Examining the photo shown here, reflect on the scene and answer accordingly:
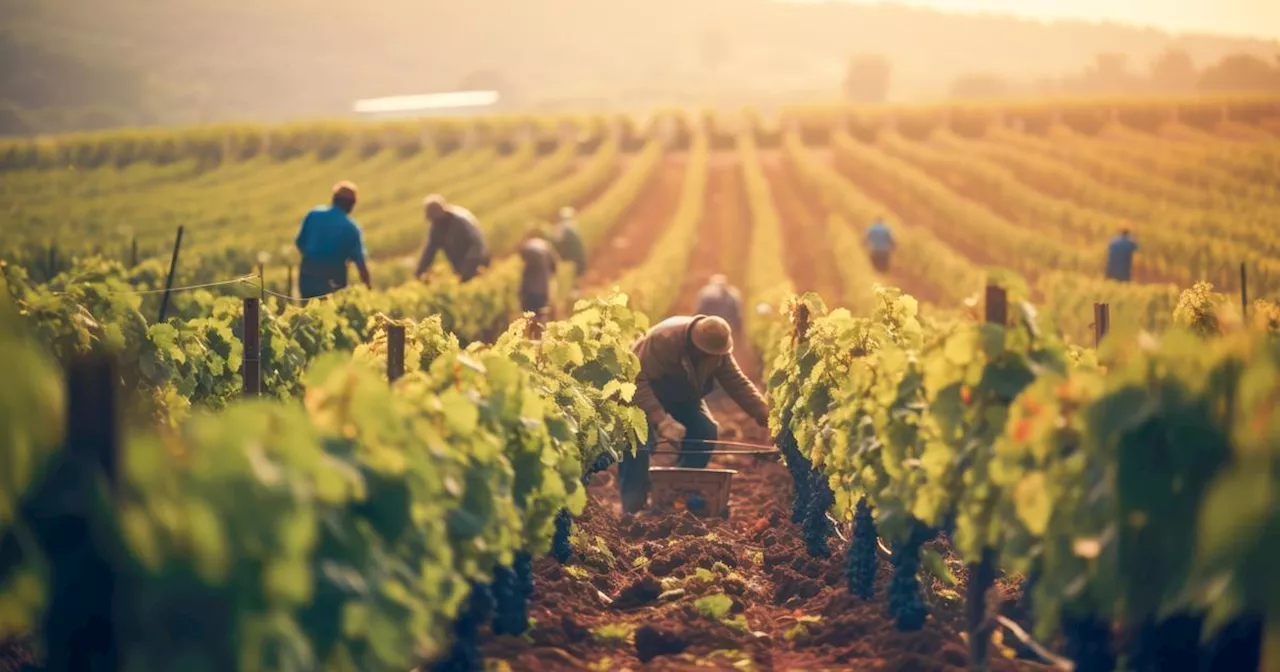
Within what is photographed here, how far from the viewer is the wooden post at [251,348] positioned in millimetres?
9141

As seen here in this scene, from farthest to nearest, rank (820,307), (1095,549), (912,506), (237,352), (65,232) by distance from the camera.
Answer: (65,232)
(820,307)
(237,352)
(912,506)
(1095,549)

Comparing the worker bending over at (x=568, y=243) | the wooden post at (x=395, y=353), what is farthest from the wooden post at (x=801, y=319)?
the worker bending over at (x=568, y=243)

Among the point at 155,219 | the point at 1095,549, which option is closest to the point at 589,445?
the point at 1095,549

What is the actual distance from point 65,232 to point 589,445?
28.7 meters

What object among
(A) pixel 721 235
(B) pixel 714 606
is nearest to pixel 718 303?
(B) pixel 714 606

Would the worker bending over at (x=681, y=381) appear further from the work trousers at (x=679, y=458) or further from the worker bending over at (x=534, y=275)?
the worker bending over at (x=534, y=275)

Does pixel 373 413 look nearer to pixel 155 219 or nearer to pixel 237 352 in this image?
pixel 237 352

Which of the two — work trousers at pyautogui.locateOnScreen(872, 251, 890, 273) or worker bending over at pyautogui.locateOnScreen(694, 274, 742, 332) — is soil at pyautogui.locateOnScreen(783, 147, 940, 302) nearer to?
work trousers at pyautogui.locateOnScreen(872, 251, 890, 273)

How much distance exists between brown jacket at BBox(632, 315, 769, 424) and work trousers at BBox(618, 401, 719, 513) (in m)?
0.20

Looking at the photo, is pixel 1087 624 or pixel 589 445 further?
pixel 589 445

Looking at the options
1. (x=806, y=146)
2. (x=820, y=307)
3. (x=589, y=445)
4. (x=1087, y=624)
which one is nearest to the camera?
(x=1087, y=624)

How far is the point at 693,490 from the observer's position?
456 inches

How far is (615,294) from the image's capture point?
13.1 metres

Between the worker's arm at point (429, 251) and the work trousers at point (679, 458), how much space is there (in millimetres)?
5124
